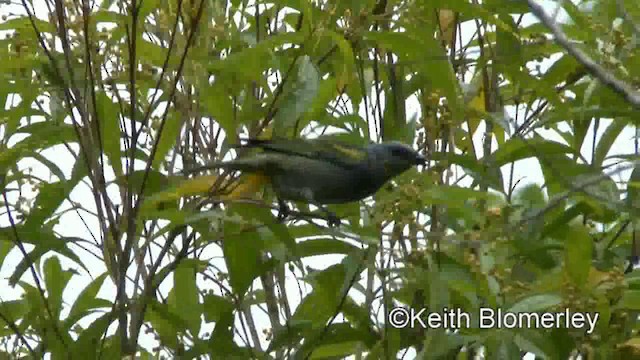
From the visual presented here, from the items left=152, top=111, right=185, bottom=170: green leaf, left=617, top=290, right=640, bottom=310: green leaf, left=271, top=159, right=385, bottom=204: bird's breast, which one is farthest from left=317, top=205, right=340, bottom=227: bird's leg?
left=617, top=290, right=640, bottom=310: green leaf

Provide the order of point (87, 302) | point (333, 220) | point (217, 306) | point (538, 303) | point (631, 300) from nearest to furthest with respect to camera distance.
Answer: point (538, 303), point (631, 300), point (333, 220), point (217, 306), point (87, 302)

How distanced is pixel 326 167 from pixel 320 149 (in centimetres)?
14

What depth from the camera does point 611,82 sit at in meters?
1.85

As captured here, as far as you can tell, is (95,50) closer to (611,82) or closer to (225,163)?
(225,163)

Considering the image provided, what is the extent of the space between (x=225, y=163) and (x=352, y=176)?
1.44ft

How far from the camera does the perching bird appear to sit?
9.56 ft

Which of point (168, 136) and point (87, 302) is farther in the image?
point (87, 302)

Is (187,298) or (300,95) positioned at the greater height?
(300,95)

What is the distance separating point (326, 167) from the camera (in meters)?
3.12

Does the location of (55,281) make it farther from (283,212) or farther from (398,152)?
(398,152)

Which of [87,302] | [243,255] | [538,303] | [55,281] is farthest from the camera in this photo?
[55,281]

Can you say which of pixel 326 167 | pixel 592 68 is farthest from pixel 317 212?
pixel 592 68

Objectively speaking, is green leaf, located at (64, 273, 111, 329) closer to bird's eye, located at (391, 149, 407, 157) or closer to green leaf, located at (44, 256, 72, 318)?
green leaf, located at (44, 256, 72, 318)

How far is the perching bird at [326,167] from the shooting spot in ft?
9.56
